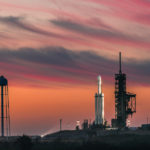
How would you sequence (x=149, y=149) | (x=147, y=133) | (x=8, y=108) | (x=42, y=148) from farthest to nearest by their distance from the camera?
1. (x=147, y=133)
2. (x=8, y=108)
3. (x=42, y=148)
4. (x=149, y=149)

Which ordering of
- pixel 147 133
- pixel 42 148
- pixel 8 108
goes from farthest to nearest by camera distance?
pixel 147 133, pixel 8 108, pixel 42 148

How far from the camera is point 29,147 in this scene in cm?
13200

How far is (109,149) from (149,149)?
324 inches

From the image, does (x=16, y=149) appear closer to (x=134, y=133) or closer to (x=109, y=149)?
(x=109, y=149)

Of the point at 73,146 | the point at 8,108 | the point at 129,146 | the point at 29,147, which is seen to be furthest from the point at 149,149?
the point at 8,108

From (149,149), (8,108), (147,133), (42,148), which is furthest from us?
(147,133)

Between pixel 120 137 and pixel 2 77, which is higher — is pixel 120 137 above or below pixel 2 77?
below

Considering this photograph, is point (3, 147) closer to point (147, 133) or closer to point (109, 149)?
point (109, 149)

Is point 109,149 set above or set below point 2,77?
below

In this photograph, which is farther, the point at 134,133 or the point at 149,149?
the point at 134,133

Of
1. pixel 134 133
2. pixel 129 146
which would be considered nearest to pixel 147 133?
pixel 134 133

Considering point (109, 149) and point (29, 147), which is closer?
point (109, 149)

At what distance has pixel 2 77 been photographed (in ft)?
593

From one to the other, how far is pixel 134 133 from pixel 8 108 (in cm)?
4630
